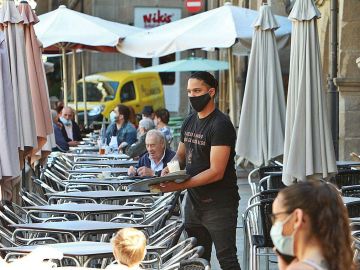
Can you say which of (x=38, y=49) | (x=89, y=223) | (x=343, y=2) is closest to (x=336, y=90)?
(x=343, y=2)

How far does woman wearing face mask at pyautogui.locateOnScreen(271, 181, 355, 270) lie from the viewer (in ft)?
12.8

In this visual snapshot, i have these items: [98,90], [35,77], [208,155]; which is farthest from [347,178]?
[98,90]

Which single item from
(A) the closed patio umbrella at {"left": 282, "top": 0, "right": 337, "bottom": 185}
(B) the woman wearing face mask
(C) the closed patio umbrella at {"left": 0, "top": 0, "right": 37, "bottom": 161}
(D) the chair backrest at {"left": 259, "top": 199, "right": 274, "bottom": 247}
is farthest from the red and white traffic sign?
(B) the woman wearing face mask

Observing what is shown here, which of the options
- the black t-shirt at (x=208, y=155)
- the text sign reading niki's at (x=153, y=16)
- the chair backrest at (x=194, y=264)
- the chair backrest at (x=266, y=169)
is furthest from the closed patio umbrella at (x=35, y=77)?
the text sign reading niki's at (x=153, y=16)

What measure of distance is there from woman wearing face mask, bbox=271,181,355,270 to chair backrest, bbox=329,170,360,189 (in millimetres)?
7109

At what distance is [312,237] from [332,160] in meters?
6.83

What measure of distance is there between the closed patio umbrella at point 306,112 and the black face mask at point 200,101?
2240 millimetres

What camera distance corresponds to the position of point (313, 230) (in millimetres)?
3893

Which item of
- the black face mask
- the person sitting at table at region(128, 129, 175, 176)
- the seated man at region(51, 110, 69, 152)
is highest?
the black face mask

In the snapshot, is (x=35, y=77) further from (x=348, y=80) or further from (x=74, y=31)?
(x=74, y=31)

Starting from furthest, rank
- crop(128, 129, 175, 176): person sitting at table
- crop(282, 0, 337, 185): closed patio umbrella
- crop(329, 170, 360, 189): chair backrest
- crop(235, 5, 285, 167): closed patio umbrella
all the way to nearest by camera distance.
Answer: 1. crop(235, 5, 285, 167): closed patio umbrella
2. crop(128, 129, 175, 176): person sitting at table
3. crop(329, 170, 360, 189): chair backrest
4. crop(282, 0, 337, 185): closed patio umbrella

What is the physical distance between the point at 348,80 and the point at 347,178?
6162 mm

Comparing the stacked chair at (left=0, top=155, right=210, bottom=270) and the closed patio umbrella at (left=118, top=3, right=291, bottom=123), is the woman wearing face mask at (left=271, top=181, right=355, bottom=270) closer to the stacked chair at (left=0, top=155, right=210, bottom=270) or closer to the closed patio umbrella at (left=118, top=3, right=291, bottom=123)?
the stacked chair at (left=0, top=155, right=210, bottom=270)

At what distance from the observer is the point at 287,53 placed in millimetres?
25906
